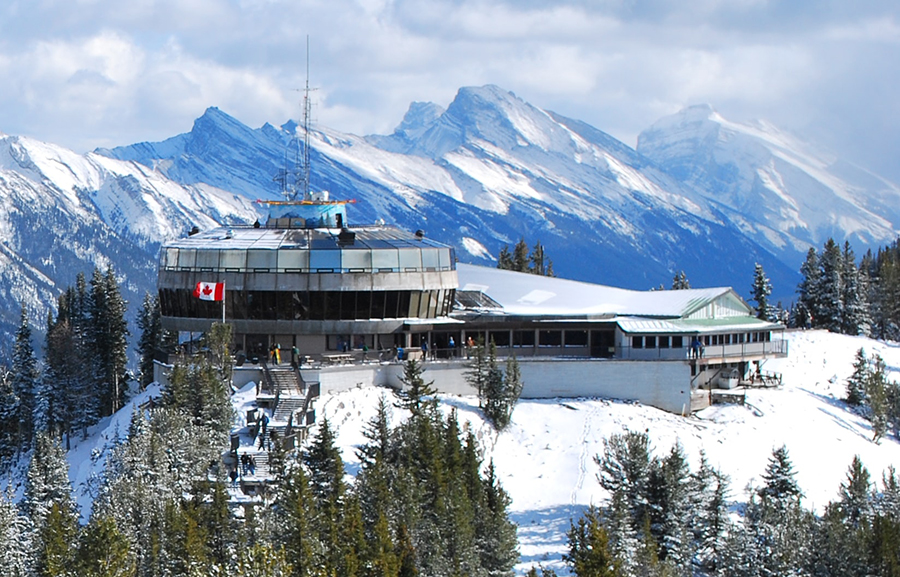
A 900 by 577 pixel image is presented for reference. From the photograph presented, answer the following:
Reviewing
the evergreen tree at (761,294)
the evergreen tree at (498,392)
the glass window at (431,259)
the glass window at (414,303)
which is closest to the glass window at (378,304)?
the glass window at (414,303)

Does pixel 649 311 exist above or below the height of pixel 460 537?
above

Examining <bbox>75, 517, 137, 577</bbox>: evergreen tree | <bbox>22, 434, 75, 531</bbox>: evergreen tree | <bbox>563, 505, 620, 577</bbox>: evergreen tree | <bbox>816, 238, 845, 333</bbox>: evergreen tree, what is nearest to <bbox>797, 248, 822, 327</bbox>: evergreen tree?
<bbox>816, 238, 845, 333</bbox>: evergreen tree

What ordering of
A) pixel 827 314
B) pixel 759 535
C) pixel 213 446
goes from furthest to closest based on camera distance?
pixel 827 314, pixel 213 446, pixel 759 535

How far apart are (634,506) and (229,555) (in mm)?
19669

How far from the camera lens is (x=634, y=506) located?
67625 millimetres

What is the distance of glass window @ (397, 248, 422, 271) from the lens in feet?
294

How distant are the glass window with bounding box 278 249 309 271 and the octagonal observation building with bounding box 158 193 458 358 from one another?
6 cm

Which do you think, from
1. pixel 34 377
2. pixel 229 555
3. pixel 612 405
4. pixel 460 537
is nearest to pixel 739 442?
pixel 612 405

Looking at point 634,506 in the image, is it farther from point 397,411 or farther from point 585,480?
point 397,411

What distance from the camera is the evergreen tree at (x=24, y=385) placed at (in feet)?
374

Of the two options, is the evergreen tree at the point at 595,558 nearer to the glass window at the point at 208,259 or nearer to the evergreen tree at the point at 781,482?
the evergreen tree at the point at 781,482

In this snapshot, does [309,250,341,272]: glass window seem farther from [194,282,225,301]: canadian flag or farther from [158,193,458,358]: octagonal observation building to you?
[194,282,225,301]: canadian flag

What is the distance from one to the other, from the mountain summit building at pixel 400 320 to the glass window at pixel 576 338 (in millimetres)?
87

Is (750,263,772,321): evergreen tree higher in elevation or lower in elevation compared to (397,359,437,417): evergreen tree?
higher
